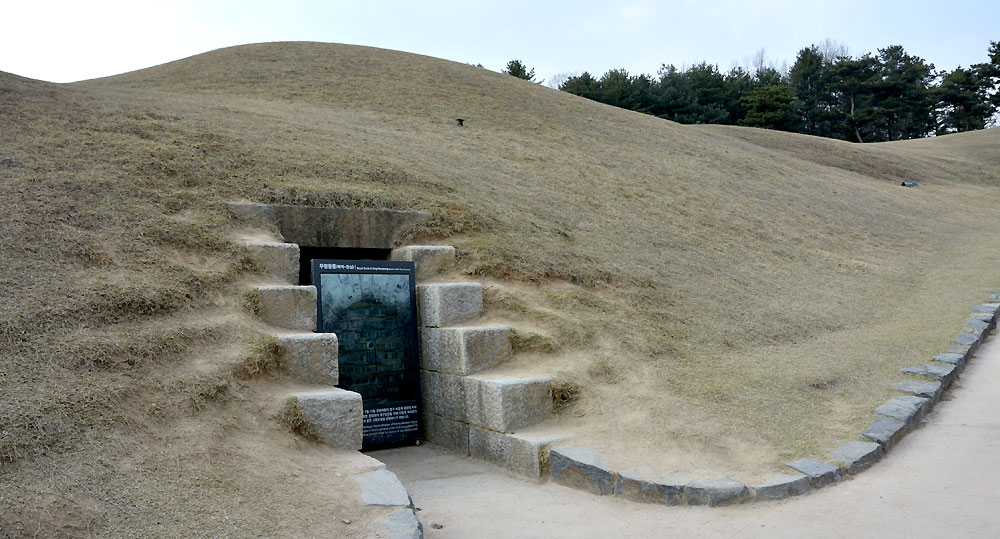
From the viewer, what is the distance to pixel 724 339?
6895 mm

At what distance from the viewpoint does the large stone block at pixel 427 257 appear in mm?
6512

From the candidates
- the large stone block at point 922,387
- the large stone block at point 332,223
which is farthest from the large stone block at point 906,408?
the large stone block at point 332,223

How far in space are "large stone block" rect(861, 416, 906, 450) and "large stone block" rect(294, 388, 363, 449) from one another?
358 cm

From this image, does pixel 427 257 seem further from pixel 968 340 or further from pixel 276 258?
pixel 968 340

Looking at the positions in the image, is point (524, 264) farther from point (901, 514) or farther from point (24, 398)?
point (24, 398)

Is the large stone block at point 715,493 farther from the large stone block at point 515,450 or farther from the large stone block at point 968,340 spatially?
the large stone block at point 968,340

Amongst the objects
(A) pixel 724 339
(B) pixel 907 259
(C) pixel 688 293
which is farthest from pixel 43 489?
(B) pixel 907 259

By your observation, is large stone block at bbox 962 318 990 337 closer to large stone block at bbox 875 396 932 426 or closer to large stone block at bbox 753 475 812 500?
large stone block at bbox 875 396 932 426

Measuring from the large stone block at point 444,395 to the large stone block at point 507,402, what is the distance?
0.43ft

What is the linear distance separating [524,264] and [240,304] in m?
2.78

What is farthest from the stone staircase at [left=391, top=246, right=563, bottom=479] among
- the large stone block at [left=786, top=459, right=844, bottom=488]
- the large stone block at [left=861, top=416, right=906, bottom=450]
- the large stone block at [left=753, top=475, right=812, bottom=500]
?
the large stone block at [left=861, top=416, right=906, bottom=450]

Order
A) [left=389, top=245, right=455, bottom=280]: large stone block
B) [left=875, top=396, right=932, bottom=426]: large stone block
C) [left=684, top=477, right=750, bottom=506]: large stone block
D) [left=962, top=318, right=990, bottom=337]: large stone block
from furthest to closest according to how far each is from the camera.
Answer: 1. [left=962, top=318, right=990, bottom=337]: large stone block
2. [left=389, top=245, right=455, bottom=280]: large stone block
3. [left=875, top=396, right=932, bottom=426]: large stone block
4. [left=684, top=477, right=750, bottom=506]: large stone block

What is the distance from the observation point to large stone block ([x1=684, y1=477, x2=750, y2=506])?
4199 millimetres

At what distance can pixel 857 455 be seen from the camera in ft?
15.4
